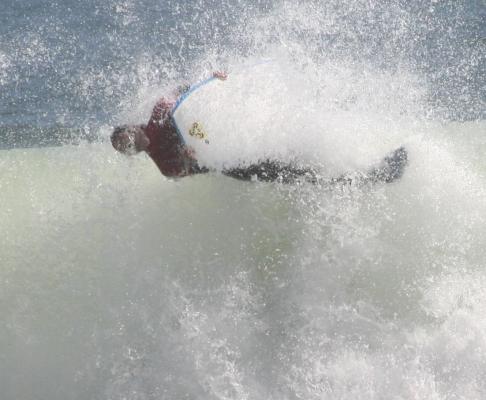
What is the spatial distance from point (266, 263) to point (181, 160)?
30.7 inches

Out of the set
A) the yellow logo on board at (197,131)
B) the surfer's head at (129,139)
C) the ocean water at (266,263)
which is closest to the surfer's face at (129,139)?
the surfer's head at (129,139)

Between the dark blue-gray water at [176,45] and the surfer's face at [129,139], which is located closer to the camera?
the surfer's face at [129,139]

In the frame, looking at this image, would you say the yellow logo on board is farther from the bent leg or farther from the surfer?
the bent leg

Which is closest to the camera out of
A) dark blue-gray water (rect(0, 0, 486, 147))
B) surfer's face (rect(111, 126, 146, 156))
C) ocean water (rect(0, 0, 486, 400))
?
ocean water (rect(0, 0, 486, 400))

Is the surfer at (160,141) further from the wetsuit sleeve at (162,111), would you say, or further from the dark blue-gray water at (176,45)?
the dark blue-gray water at (176,45)

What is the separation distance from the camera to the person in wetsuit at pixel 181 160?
3.49 m

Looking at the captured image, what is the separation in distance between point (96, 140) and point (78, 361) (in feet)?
5.62

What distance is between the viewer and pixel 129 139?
3.46 metres

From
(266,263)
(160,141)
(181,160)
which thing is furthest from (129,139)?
(266,263)

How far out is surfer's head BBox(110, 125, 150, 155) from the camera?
3.46 m

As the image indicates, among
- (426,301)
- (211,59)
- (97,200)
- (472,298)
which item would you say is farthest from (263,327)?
(211,59)

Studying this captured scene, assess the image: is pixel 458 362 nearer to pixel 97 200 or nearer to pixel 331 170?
pixel 331 170

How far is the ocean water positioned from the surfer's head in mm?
461

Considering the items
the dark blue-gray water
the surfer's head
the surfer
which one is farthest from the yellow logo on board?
the dark blue-gray water
